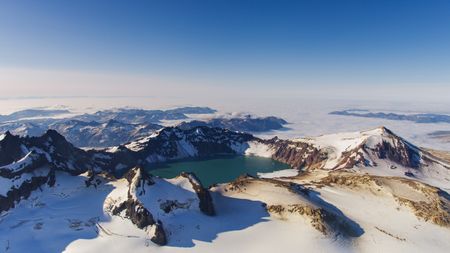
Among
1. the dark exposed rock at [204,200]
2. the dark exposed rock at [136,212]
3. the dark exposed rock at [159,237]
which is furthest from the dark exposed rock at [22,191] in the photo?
the dark exposed rock at [204,200]

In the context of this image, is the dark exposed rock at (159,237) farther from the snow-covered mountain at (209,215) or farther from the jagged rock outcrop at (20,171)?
the jagged rock outcrop at (20,171)

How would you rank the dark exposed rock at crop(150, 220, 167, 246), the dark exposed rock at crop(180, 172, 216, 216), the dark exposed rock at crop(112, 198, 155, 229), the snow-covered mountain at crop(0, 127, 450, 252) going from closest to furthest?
the snow-covered mountain at crop(0, 127, 450, 252)
the dark exposed rock at crop(150, 220, 167, 246)
the dark exposed rock at crop(112, 198, 155, 229)
the dark exposed rock at crop(180, 172, 216, 216)

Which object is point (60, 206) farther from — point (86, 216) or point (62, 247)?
point (62, 247)

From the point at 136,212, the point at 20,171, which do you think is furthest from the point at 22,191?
the point at 136,212

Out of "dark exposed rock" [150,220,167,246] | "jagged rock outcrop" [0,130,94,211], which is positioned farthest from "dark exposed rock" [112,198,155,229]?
"jagged rock outcrop" [0,130,94,211]

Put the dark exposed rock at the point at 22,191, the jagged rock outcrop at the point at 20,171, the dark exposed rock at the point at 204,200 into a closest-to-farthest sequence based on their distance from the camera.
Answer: the dark exposed rock at the point at 204,200, the dark exposed rock at the point at 22,191, the jagged rock outcrop at the point at 20,171

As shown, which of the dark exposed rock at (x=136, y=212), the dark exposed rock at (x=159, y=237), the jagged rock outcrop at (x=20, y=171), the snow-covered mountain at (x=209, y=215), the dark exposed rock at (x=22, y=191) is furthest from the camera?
the jagged rock outcrop at (x=20, y=171)

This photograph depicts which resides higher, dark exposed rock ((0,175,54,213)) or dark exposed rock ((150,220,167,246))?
dark exposed rock ((0,175,54,213))

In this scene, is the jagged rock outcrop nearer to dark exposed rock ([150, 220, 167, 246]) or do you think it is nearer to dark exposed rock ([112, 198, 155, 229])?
dark exposed rock ([112, 198, 155, 229])

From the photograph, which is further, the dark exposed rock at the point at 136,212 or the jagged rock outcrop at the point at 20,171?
the jagged rock outcrop at the point at 20,171

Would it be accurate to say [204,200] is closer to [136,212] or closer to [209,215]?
[209,215]

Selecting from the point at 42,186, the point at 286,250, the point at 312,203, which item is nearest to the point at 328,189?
the point at 312,203

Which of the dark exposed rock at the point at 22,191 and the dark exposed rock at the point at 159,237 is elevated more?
the dark exposed rock at the point at 22,191
